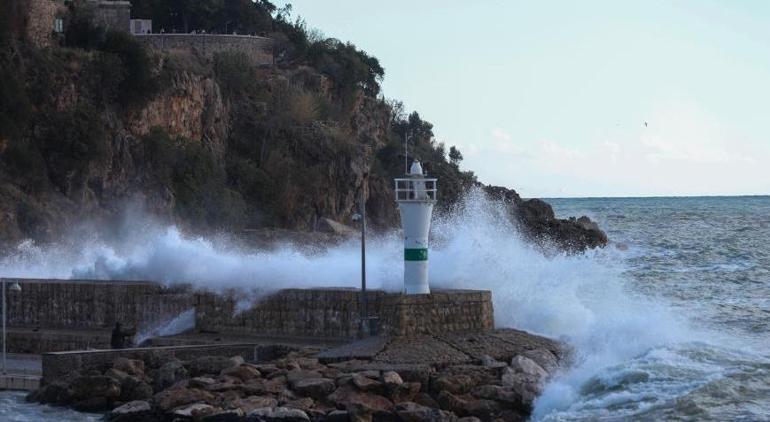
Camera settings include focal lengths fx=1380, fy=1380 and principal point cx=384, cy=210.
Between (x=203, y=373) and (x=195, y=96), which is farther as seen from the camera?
(x=195, y=96)

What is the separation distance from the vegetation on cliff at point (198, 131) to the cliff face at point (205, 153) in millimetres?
51

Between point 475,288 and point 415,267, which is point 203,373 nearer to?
point 415,267

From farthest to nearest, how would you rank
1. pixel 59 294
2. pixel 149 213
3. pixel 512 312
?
pixel 149 213 → pixel 59 294 → pixel 512 312

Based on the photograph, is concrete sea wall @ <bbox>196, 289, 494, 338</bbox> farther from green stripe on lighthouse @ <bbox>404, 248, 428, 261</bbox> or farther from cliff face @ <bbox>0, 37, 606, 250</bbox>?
cliff face @ <bbox>0, 37, 606, 250</bbox>

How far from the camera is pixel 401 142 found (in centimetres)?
5947

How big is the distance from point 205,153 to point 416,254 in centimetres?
2616

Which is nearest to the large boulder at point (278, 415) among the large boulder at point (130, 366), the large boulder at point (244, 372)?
the large boulder at point (244, 372)

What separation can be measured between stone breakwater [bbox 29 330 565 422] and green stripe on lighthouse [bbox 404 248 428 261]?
3.75 feet

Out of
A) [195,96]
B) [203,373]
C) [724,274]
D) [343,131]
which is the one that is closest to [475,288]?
[203,373]

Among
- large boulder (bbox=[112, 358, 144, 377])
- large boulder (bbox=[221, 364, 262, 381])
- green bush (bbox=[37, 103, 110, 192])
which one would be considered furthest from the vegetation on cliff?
large boulder (bbox=[221, 364, 262, 381])

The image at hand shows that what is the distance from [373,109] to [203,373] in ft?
137

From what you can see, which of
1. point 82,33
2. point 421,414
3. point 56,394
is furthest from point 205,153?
point 421,414

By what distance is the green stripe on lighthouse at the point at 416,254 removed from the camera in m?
17.6

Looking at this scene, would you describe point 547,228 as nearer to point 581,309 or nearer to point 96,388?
point 581,309
